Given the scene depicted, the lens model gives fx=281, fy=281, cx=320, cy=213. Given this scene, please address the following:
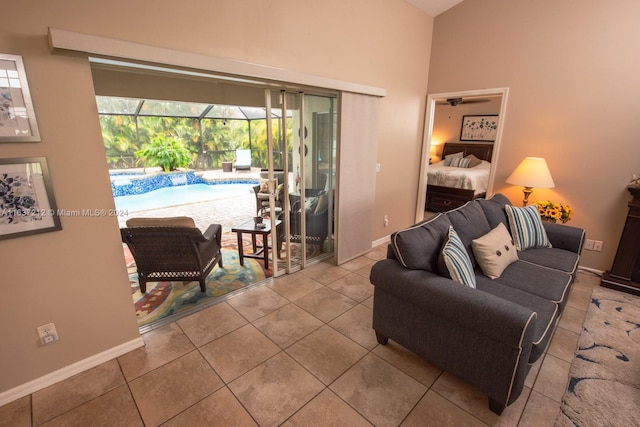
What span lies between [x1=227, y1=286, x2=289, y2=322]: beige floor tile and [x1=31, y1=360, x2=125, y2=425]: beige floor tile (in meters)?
0.95

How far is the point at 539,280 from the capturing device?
2.12 meters

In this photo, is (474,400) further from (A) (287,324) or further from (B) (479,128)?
(B) (479,128)

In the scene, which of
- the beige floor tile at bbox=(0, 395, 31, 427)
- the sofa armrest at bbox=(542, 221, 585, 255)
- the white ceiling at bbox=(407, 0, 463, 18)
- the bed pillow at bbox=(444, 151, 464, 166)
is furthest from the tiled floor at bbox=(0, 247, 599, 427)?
the bed pillow at bbox=(444, 151, 464, 166)

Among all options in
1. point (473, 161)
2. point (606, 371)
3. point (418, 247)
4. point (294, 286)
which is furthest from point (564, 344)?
point (473, 161)

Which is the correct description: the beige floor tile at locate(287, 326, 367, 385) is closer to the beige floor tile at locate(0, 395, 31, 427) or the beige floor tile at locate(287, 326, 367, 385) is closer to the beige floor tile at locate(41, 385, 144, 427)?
the beige floor tile at locate(41, 385, 144, 427)

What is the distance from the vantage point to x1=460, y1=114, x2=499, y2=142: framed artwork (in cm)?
671

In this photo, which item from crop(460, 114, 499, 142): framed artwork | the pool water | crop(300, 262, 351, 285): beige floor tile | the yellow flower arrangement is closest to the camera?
crop(300, 262, 351, 285): beige floor tile

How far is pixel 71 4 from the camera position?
5.05 ft

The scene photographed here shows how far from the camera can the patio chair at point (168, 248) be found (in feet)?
8.21

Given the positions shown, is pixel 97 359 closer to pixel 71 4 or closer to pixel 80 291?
pixel 80 291

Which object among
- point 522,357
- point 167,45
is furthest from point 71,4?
point 522,357

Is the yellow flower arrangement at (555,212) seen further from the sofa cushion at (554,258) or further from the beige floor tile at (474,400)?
the beige floor tile at (474,400)

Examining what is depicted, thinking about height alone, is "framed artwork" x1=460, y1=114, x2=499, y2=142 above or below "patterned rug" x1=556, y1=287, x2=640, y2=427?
above

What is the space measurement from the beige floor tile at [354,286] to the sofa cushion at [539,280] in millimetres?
1193
